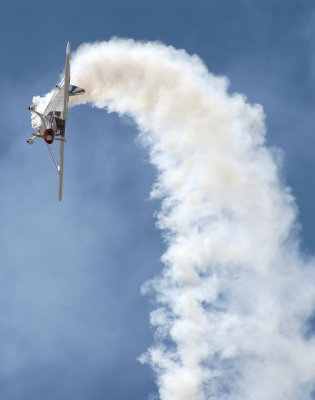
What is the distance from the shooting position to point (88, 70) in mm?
126500

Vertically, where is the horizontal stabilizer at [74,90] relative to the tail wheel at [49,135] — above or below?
above

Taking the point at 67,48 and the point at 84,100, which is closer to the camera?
the point at 67,48

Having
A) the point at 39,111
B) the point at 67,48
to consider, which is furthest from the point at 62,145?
the point at 67,48

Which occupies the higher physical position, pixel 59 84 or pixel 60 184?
pixel 59 84

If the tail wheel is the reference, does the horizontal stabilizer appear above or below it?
above

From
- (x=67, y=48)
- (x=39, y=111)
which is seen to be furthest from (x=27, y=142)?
(x=67, y=48)

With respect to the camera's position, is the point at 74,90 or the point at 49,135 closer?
the point at 49,135

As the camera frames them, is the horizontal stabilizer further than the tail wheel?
Yes

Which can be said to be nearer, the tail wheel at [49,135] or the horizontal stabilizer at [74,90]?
the tail wheel at [49,135]

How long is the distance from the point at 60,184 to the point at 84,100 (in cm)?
1397

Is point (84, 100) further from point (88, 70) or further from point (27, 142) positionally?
point (27, 142)

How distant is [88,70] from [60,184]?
1866 centimetres

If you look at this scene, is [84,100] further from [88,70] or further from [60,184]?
[60,184]

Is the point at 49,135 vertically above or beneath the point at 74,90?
beneath
